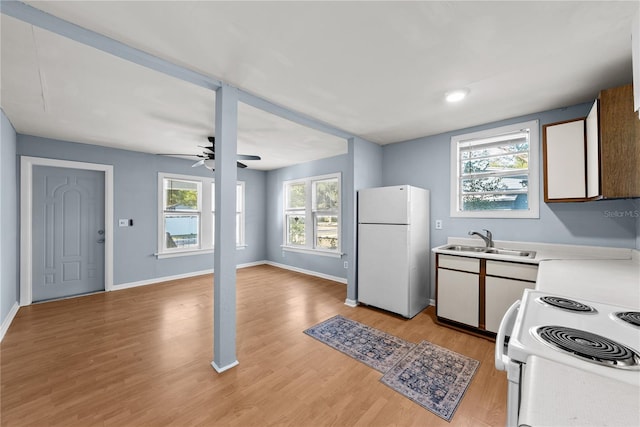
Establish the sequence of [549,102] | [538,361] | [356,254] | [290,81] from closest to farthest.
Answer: [538,361] → [290,81] → [549,102] → [356,254]

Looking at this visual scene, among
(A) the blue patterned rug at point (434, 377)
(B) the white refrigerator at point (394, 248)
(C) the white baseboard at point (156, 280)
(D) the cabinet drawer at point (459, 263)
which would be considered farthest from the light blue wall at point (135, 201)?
(D) the cabinet drawer at point (459, 263)

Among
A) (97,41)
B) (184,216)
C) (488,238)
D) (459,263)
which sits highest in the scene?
(97,41)

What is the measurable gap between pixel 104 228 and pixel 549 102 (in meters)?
6.32

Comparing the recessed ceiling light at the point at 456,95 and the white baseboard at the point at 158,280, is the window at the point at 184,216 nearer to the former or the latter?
the white baseboard at the point at 158,280

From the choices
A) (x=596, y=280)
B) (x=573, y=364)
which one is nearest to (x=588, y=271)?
(x=596, y=280)

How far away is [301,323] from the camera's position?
9.94 ft

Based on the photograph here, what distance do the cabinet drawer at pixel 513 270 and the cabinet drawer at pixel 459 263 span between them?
0.12 m

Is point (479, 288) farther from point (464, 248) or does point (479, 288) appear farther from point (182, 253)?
point (182, 253)

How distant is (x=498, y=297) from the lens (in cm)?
259

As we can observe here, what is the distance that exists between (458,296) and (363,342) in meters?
1.21

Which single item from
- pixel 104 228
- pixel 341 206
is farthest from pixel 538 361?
pixel 104 228

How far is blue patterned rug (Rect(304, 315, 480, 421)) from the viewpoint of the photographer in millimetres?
1843

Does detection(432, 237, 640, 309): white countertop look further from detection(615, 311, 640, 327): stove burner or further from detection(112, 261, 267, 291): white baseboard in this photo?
detection(112, 261, 267, 291): white baseboard

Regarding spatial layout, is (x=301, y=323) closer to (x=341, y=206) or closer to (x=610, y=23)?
(x=341, y=206)
